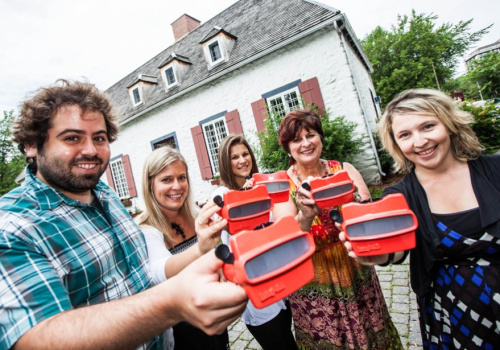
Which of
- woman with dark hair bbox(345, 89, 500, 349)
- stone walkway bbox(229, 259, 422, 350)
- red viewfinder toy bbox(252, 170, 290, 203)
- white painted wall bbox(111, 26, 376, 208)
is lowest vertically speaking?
stone walkway bbox(229, 259, 422, 350)

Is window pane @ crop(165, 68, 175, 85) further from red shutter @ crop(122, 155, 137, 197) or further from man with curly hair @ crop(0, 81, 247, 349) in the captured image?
man with curly hair @ crop(0, 81, 247, 349)

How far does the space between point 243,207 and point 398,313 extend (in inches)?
111

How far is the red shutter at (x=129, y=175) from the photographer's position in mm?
12312

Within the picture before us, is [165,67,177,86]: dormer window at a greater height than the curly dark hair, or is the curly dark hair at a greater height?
[165,67,177,86]: dormer window

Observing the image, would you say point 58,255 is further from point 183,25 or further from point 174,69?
point 183,25

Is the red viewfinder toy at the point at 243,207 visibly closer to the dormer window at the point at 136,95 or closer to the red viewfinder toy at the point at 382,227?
the red viewfinder toy at the point at 382,227

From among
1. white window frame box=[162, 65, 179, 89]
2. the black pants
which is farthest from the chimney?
the black pants

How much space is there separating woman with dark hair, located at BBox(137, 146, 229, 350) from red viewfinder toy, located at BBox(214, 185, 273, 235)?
0.19 m

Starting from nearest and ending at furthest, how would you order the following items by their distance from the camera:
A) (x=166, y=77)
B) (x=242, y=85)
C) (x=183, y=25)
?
(x=242, y=85)
(x=166, y=77)
(x=183, y=25)

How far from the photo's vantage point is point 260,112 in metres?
8.48

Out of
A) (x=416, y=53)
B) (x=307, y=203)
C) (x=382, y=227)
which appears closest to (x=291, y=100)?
(x=307, y=203)

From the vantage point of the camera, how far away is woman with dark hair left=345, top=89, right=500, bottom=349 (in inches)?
51.3

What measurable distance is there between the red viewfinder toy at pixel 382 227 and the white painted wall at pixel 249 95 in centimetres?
635

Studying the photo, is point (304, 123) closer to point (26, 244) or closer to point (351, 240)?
point (351, 240)
